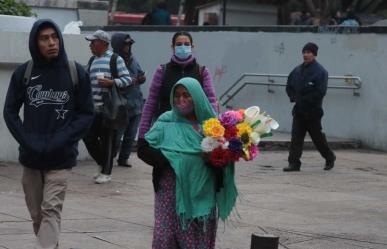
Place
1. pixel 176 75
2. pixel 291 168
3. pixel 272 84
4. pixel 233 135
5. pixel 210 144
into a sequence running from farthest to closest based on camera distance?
pixel 272 84
pixel 291 168
pixel 176 75
pixel 233 135
pixel 210 144

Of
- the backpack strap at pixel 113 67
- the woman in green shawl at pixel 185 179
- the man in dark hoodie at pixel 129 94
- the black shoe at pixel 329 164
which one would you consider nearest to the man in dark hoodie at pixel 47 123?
the woman in green shawl at pixel 185 179

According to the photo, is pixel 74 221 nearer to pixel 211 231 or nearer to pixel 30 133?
pixel 30 133

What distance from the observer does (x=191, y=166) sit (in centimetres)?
630

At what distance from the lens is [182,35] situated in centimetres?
948

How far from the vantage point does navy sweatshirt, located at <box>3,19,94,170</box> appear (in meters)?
6.82

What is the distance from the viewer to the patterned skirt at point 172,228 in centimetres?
633

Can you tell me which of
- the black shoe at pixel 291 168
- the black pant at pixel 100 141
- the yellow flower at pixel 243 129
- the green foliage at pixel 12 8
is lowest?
the black shoe at pixel 291 168

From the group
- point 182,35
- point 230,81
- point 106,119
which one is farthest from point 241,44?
point 182,35

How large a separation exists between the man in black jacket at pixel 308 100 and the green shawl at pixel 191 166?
7.27 metres

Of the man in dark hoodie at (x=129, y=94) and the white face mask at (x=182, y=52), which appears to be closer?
the white face mask at (x=182, y=52)

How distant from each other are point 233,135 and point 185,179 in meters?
0.42

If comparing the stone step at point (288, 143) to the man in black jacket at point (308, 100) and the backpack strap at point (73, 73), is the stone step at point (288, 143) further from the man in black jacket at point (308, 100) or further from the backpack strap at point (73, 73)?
the backpack strap at point (73, 73)

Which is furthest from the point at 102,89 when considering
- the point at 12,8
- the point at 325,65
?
the point at 325,65

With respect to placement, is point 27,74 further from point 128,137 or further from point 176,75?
point 128,137
